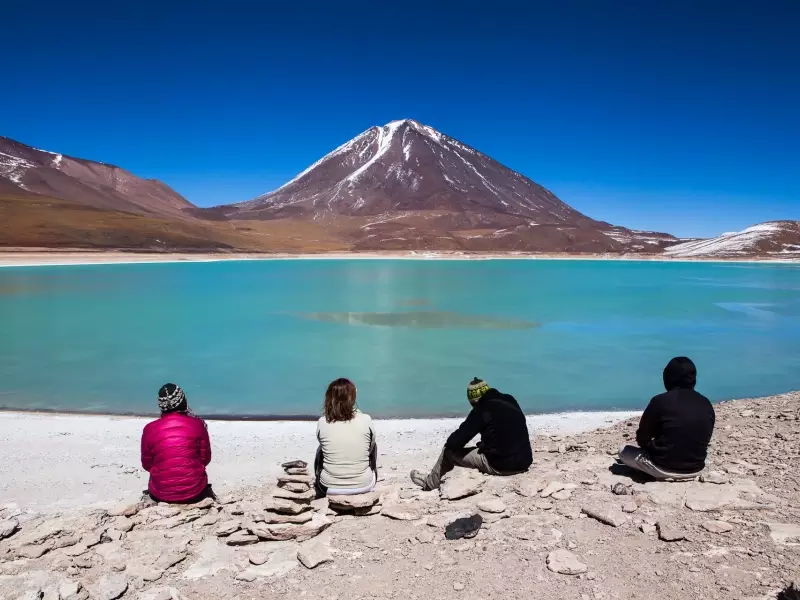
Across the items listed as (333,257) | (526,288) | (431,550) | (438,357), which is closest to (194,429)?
(431,550)

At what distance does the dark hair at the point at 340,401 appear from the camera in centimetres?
409

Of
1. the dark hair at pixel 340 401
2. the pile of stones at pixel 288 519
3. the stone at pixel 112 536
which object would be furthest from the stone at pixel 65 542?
the dark hair at pixel 340 401

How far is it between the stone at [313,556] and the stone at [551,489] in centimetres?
150

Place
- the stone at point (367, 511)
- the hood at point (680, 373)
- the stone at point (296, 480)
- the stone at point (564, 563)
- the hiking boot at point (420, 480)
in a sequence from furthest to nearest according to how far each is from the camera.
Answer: the hiking boot at point (420, 480)
the stone at point (296, 480)
the hood at point (680, 373)
the stone at point (367, 511)
the stone at point (564, 563)

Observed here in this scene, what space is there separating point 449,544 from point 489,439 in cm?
112

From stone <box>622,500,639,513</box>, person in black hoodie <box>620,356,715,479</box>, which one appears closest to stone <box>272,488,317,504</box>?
stone <box>622,500,639,513</box>

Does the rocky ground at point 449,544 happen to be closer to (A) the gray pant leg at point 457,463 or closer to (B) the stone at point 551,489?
(B) the stone at point 551,489

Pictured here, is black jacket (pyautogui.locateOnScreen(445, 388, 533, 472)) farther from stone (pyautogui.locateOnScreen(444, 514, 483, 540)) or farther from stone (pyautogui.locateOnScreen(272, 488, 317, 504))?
stone (pyautogui.locateOnScreen(272, 488, 317, 504))

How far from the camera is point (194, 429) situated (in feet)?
13.3

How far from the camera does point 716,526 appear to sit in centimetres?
348

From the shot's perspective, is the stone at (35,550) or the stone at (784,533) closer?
the stone at (784,533)

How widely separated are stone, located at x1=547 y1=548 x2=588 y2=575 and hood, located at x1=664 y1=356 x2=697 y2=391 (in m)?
1.37

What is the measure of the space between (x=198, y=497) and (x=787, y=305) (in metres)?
28.2

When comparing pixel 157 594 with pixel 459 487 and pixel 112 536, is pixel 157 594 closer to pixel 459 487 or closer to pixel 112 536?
pixel 112 536
